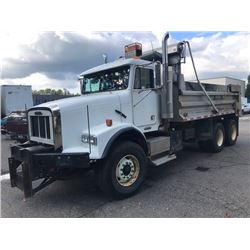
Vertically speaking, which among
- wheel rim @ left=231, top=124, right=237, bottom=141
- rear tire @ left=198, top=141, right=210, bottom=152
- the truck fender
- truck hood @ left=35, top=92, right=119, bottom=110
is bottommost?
rear tire @ left=198, top=141, right=210, bottom=152

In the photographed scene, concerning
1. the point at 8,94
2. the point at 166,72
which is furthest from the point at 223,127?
the point at 8,94

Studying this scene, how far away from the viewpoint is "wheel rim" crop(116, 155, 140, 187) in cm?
439

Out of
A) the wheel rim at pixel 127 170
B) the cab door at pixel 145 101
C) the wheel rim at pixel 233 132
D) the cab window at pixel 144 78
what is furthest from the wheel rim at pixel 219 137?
the wheel rim at pixel 127 170

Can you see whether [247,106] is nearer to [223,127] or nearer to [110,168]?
[223,127]

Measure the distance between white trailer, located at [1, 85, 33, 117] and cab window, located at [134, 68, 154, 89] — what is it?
16.1m

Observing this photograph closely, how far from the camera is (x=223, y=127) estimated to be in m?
8.39

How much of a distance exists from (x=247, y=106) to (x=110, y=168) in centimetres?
3127

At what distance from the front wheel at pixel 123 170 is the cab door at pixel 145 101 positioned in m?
0.77

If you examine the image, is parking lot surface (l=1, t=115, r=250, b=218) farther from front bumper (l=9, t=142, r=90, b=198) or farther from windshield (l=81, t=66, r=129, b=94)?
windshield (l=81, t=66, r=129, b=94)

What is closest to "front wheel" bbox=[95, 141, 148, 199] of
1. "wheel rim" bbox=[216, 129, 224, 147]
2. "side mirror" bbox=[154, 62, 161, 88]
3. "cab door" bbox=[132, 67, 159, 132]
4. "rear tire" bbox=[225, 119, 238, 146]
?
"cab door" bbox=[132, 67, 159, 132]

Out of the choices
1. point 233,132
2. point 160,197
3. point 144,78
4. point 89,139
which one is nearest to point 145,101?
point 144,78

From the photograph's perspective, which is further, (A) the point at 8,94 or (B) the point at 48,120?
(A) the point at 8,94

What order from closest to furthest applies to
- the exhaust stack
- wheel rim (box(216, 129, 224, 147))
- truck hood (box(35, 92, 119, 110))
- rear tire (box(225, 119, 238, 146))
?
1. truck hood (box(35, 92, 119, 110))
2. the exhaust stack
3. wheel rim (box(216, 129, 224, 147))
4. rear tire (box(225, 119, 238, 146))

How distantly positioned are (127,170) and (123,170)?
94 millimetres
